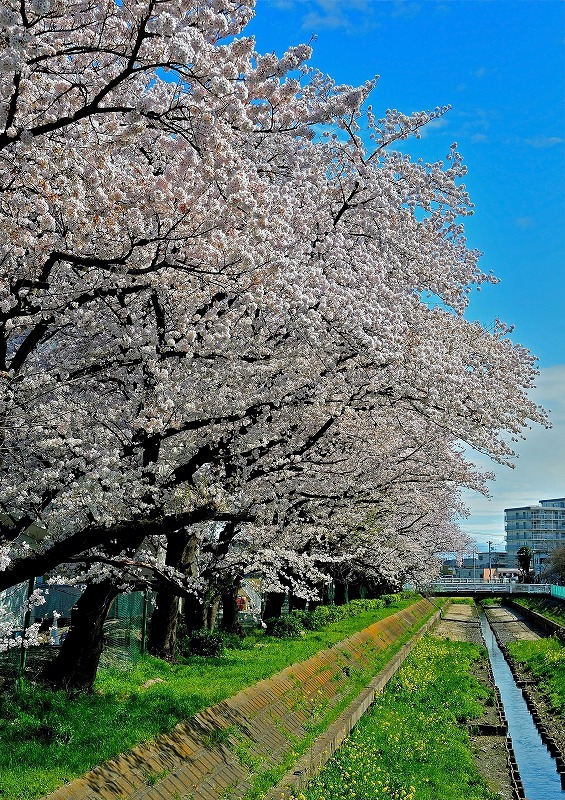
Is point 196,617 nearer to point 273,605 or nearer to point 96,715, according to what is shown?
point 273,605

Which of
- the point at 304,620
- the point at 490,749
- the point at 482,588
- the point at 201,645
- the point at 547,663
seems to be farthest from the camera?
the point at 482,588

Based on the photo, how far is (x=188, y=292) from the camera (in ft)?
29.5

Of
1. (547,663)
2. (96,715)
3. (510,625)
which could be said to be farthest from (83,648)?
(510,625)

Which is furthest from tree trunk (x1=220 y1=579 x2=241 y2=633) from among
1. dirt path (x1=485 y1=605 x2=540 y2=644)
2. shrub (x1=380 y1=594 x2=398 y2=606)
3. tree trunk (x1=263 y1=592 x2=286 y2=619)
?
dirt path (x1=485 y1=605 x2=540 y2=644)

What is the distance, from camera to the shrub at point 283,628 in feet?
72.2

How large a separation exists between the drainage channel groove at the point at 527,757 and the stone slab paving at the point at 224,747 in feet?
12.8

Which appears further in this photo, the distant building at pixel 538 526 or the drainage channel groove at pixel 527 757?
the distant building at pixel 538 526

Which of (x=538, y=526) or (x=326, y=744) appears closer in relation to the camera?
(x=326, y=744)

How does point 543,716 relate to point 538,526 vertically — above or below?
below

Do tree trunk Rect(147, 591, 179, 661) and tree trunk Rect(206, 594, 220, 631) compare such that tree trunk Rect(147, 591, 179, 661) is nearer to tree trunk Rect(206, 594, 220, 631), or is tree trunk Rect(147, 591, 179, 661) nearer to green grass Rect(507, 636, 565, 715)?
tree trunk Rect(206, 594, 220, 631)

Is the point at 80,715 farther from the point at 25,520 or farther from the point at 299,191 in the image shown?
the point at 299,191

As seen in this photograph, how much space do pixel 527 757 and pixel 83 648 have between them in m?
12.8

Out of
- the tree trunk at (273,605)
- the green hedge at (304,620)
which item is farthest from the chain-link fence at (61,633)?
the tree trunk at (273,605)

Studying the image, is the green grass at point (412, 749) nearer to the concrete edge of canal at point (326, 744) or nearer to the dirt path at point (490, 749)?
the concrete edge of canal at point (326, 744)
